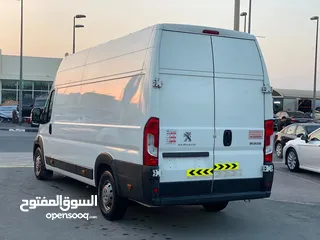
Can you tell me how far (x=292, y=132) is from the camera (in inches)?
628

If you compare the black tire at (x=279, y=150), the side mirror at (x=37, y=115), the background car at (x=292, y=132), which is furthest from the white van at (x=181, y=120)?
the black tire at (x=279, y=150)

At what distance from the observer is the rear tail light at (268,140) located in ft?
21.4

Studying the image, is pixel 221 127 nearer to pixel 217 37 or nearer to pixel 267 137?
pixel 267 137

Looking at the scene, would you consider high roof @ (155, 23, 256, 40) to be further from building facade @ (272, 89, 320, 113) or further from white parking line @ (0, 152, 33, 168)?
building facade @ (272, 89, 320, 113)

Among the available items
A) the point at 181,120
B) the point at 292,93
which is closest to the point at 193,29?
the point at 181,120

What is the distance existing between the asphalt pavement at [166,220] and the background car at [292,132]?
614 centimetres

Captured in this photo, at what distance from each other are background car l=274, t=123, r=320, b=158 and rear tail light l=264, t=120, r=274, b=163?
28.8 ft

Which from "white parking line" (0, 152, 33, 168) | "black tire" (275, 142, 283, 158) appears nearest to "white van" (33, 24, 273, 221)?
"white parking line" (0, 152, 33, 168)

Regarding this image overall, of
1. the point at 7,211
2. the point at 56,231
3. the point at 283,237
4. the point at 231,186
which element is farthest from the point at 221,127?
the point at 7,211

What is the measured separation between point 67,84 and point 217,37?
346cm

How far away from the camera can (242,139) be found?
20.7 feet

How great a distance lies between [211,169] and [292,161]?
7307mm

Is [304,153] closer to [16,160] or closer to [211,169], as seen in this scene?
[211,169]

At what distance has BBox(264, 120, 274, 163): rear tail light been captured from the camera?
6.51 m
